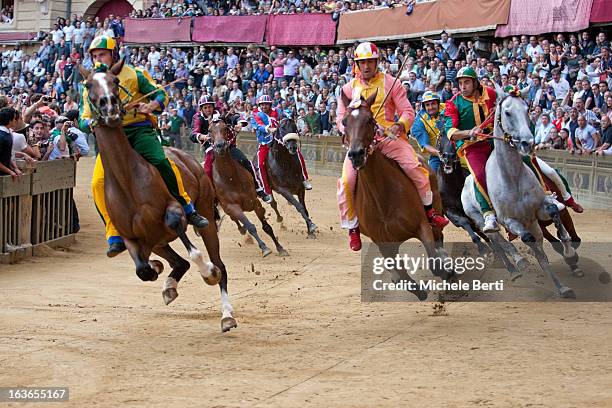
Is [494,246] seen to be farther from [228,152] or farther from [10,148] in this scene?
[10,148]

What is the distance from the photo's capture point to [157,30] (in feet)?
132

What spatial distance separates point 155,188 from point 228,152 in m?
6.61

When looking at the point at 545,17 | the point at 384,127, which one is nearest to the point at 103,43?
the point at 384,127

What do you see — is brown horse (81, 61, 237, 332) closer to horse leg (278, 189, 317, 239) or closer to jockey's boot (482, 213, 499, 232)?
jockey's boot (482, 213, 499, 232)

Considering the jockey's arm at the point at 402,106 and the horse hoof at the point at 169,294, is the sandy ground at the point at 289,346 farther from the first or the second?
the jockey's arm at the point at 402,106

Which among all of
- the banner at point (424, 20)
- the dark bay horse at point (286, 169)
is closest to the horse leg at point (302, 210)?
the dark bay horse at point (286, 169)

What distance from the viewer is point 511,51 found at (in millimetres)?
24500

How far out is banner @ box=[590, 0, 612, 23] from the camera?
2248cm

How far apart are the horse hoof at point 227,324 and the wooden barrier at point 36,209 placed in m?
5.27

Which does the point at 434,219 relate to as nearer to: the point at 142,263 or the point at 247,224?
the point at 142,263

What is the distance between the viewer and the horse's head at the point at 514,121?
420 inches

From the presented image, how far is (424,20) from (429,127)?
15262 millimetres

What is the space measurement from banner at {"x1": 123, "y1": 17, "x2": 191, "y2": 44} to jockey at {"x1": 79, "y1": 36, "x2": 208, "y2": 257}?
98.0 feet

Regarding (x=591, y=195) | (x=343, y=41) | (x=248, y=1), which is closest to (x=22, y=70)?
(x=248, y=1)
